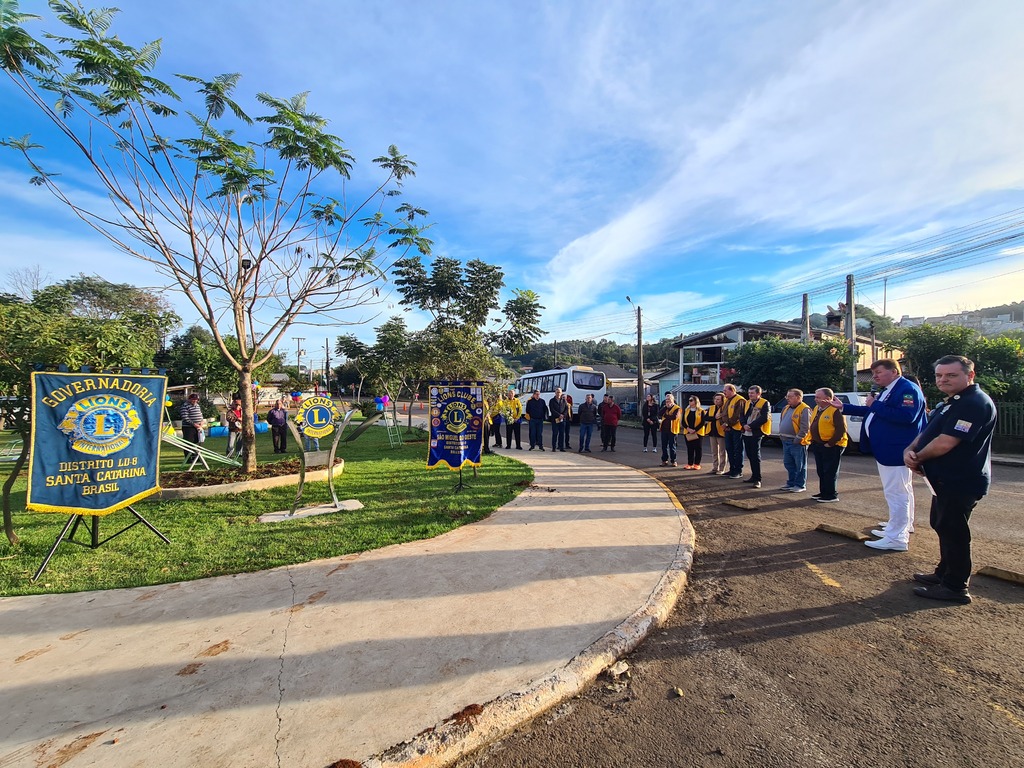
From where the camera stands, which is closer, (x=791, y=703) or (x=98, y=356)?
(x=791, y=703)

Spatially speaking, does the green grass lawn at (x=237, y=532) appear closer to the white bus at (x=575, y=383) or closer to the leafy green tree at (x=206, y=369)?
the leafy green tree at (x=206, y=369)

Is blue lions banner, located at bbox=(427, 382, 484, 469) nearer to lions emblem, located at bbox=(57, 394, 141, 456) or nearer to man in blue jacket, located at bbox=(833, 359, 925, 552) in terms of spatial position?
lions emblem, located at bbox=(57, 394, 141, 456)

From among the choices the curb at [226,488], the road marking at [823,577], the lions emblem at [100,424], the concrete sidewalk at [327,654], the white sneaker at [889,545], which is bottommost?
the road marking at [823,577]

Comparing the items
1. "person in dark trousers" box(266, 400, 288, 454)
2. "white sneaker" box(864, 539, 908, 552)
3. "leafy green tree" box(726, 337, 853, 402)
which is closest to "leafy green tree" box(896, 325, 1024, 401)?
"leafy green tree" box(726, 337, 853, 402)

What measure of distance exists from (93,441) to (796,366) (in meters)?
24.6

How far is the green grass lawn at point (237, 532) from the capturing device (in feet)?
13.7

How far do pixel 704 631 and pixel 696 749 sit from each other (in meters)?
1.19

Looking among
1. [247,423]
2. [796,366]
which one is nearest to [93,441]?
[247,423]

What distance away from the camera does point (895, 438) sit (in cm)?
500

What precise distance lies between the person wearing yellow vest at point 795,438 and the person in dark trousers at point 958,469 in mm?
3837

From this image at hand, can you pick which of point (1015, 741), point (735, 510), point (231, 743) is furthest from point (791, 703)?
point (735, 510)

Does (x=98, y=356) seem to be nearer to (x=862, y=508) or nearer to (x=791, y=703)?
(x=791, y=703)

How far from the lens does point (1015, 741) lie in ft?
7.27

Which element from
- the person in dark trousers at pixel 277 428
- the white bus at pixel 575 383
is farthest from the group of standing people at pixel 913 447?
the white bus at pixel 575 383
